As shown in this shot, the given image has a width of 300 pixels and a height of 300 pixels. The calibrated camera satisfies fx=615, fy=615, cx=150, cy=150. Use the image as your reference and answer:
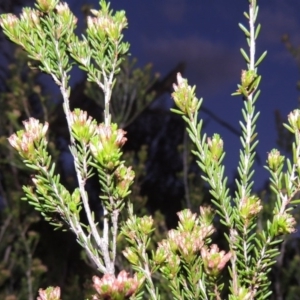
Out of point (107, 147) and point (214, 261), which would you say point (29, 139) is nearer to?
point (107, 147)

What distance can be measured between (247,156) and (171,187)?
4293mm

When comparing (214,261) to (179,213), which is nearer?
(214,261)

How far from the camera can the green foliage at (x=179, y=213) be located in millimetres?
923

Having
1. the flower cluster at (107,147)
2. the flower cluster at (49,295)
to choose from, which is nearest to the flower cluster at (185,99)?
the flower cluster at (107,147)

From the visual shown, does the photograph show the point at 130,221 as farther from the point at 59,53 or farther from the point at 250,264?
the point at 59,53

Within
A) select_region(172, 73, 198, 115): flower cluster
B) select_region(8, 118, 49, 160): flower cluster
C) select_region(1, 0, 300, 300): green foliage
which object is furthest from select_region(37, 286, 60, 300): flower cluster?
select_region(172, 73, 198, 115): flower cluster

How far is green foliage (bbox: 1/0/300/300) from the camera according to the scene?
0.92 m

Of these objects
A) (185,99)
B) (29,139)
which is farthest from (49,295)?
(185,99)

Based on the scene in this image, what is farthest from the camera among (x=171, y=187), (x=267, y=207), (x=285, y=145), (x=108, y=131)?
(x=171, y=187)

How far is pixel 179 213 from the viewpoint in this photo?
101 centimetres

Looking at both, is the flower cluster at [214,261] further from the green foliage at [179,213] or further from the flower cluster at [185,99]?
the flower cluster at [185,99]

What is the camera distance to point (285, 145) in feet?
14.4

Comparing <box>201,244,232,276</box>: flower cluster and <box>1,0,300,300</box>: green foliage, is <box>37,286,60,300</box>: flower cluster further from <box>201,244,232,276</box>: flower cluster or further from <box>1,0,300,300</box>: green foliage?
<box>201,244,232,276</box>: flower cluster

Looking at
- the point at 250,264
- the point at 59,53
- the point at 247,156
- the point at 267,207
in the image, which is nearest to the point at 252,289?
the point at 250,264
